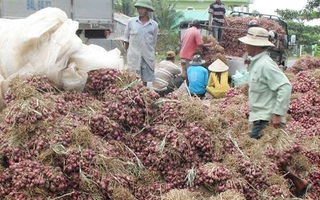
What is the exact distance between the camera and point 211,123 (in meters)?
4.50

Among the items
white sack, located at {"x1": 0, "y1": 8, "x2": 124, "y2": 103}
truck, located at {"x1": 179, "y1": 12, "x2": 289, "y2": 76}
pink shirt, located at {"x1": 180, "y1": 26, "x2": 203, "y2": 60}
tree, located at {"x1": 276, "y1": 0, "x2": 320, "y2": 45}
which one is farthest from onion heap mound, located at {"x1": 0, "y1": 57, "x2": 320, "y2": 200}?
tree, located at {"x1": 276, "y1": 0, "x2": 320, "y2": 45}

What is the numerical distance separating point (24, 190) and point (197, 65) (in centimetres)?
693

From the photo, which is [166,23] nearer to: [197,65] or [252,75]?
[197,65]

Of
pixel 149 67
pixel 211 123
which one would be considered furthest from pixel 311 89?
pixel 211 123

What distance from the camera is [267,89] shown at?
206 inches

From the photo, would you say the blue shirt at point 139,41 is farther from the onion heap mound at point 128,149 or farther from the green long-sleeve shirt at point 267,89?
the onion heap mound at point 128,149

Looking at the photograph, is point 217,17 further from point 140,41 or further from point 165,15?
point 165,15

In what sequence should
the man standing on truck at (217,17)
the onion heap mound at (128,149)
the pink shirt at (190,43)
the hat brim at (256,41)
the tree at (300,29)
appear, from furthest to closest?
the tree at (300,29), the man standing on truck at (217,17), the pink shirt at (190,43), the hat brim at (256,41), the onion heap mound at (128,149)

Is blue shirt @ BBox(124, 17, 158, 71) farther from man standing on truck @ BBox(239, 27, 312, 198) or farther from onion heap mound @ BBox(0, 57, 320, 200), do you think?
onion heap mound @ BBox(0, 57, 320, 200)

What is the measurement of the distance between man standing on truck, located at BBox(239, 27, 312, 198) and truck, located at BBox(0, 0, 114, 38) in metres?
9.93

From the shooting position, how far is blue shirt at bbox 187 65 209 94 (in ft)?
32.6

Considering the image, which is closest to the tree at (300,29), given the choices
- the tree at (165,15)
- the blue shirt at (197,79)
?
the tree at (165,15)

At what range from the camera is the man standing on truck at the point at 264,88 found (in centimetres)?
505

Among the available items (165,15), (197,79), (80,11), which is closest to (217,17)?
(80,11)
